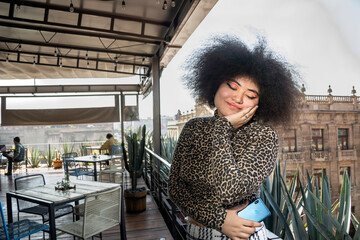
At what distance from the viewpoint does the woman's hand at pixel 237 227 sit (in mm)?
884

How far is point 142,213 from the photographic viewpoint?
407 centimetres

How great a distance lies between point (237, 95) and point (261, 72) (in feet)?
0.52

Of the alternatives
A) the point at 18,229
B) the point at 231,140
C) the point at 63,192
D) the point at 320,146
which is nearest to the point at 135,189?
the point at 63,192

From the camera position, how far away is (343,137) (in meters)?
A: 1.93

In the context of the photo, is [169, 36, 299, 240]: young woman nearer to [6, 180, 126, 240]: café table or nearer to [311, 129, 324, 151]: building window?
[311, 129, 324, 151]: building window

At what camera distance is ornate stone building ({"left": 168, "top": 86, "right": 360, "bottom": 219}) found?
1.76 meters

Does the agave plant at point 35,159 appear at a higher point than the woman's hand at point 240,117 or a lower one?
lower

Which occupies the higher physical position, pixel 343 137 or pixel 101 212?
pixel 343 137

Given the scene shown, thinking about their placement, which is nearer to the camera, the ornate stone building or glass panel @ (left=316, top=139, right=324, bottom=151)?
the ornate stone building

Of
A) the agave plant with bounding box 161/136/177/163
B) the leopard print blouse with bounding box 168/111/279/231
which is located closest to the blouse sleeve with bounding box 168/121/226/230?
the leopard print blouse with bounding box 168/111/279/231

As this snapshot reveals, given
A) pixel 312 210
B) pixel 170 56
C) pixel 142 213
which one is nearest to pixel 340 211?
pixel 312 210

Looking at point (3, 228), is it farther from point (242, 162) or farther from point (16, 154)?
point (16, 154)

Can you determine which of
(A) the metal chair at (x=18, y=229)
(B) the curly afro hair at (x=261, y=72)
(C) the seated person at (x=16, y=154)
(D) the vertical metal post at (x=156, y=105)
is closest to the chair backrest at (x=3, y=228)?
(A) the metal chair at (x=18, y=229)

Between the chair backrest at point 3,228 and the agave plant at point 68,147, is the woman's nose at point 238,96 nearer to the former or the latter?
the chair backrest at point 3,228
